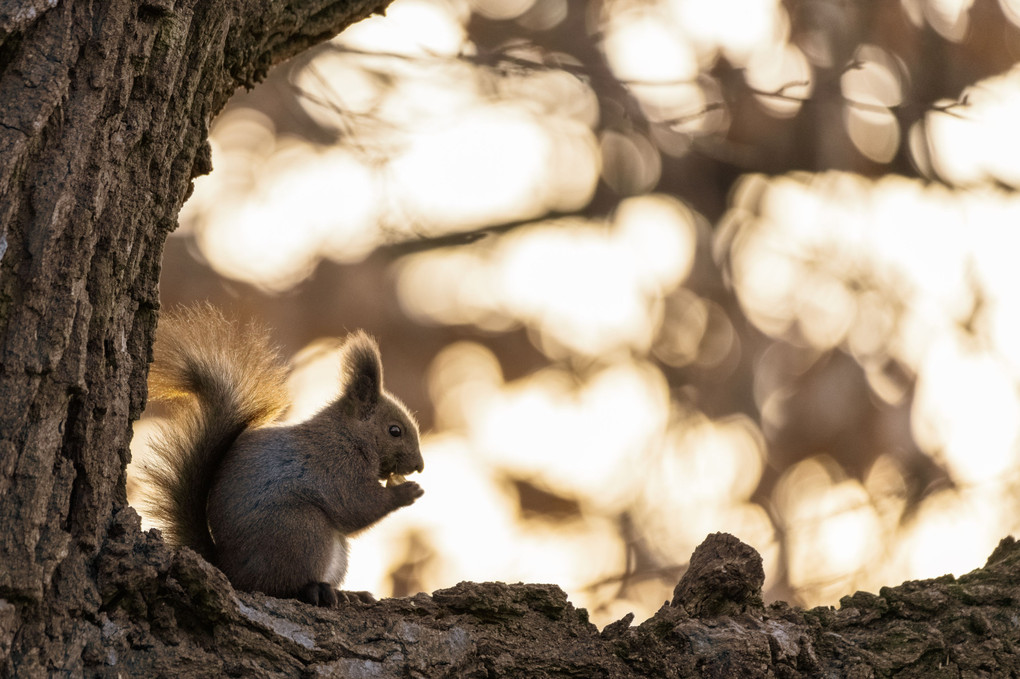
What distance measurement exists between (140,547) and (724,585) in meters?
0.79

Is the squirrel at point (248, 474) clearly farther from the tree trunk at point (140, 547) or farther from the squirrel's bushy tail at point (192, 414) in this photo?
the tree trunk at point (140, 547)

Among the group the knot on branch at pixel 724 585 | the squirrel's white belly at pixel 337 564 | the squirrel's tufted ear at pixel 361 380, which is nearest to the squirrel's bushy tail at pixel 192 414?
the squirrel's white belly at pixel 337 564

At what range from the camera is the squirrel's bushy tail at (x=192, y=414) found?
190 cm

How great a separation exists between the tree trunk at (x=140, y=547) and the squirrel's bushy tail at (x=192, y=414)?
1.18 feet

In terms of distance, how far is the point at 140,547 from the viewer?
1.39 metres

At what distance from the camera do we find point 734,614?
1571 millimetres

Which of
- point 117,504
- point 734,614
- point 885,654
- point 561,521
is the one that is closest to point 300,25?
point 117,504

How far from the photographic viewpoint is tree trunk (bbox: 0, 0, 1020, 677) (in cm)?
129

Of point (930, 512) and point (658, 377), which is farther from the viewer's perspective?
point (658, 377)

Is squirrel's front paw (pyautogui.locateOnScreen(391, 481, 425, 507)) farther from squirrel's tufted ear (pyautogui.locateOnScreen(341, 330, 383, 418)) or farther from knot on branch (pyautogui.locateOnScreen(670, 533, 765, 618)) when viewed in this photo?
knot on branch (pyautogui.locateOnScreen(670, 533, 765, 618))

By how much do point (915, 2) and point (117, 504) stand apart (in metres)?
3.47

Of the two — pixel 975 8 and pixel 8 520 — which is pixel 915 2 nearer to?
pixel 975 8

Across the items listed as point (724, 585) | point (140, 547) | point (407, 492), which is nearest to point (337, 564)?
point (407, 492)

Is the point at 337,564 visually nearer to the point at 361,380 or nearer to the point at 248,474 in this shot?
the point at 248,474
